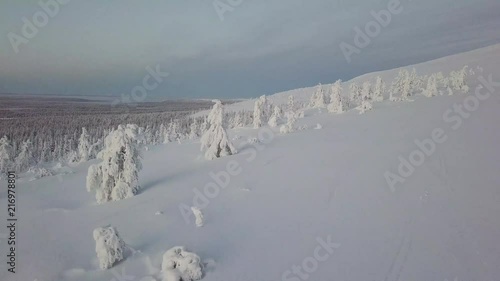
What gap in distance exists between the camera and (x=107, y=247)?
A: 1094 centimetres

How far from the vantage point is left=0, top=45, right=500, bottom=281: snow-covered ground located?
10.9 metres

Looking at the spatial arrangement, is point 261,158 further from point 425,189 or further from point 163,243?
point 163,243

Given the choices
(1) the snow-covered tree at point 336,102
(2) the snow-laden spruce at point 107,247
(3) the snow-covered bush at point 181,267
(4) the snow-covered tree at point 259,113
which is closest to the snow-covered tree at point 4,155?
(4) the snow-covered tree at point 259,113

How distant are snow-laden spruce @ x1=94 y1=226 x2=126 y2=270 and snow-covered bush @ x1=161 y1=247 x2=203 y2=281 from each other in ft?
5.91

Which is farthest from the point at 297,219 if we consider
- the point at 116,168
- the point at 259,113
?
the point at 259,113

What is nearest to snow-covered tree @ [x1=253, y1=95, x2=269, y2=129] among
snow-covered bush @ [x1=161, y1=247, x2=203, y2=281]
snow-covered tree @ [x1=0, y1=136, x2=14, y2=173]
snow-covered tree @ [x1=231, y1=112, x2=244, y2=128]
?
snow-covered tree @ [x1=231, y1=112, x2=244, y2=128]

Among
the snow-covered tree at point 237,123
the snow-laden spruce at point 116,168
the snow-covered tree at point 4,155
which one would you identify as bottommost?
the snow-covered tree at point 4,155

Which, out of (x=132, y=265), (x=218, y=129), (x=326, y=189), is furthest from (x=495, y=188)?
(x=218, y=129)

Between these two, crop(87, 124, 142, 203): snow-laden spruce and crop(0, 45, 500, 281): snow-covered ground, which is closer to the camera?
crop(0, 45, 500, 281): snow-covered ground

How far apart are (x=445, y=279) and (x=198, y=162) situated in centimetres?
2139

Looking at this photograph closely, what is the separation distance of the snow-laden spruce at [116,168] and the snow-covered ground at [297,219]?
870 mm

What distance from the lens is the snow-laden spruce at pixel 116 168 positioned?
19031 mm

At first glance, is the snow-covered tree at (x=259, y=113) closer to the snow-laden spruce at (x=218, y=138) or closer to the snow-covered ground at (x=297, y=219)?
the snow-laden spruce at (x=218, y=138)

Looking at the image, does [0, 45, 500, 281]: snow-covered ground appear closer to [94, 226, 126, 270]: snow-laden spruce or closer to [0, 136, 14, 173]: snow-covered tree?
[94, 226, 126, 270]: snow-laden spruce
